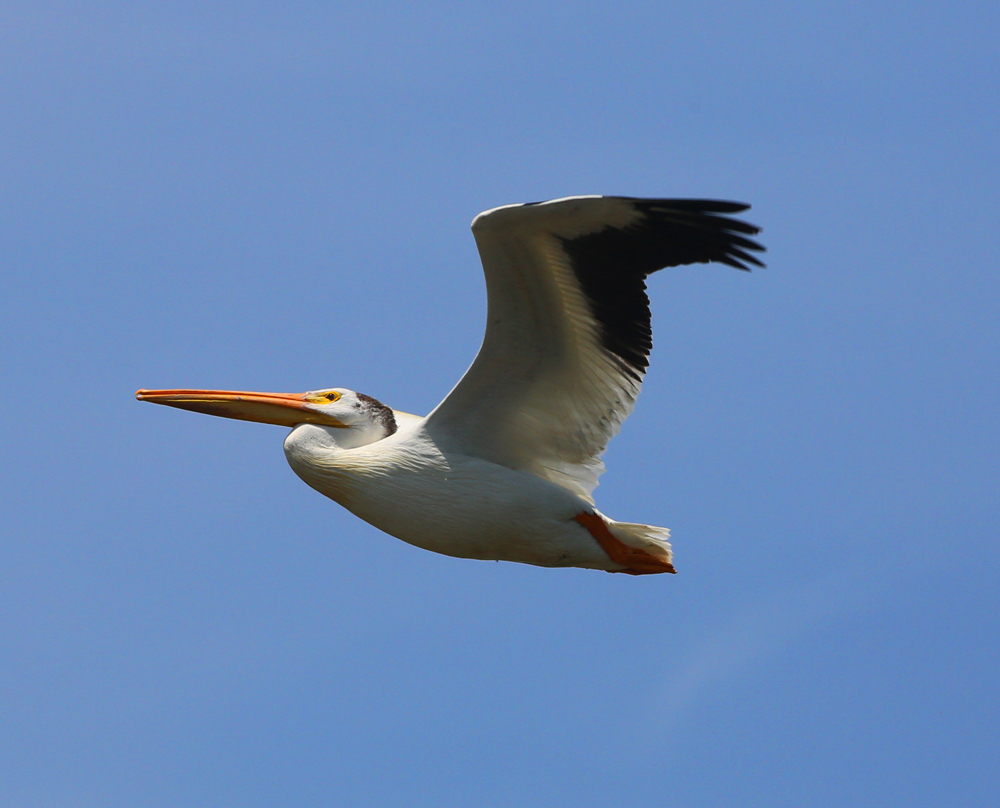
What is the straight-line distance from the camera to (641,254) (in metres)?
7.73

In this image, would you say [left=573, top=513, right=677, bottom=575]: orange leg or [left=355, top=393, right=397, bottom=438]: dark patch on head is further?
[left=355, top=393, right=397, bottom=438]: dark patch on head

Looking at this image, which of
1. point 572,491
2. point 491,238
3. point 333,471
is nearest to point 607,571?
point 572,491

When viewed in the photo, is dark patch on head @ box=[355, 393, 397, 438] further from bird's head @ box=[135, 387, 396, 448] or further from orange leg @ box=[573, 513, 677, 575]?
orange leg @ box=[573, 513, 677, 575]

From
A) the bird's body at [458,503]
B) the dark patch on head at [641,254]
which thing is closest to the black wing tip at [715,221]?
the dark patch on head at [641,254]

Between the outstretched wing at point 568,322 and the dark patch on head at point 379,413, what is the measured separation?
75 centimetres

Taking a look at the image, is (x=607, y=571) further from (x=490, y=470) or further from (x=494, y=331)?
(x=494, y=331)

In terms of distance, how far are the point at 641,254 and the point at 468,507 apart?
182 centimetres

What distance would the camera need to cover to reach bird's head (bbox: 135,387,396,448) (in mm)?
8930

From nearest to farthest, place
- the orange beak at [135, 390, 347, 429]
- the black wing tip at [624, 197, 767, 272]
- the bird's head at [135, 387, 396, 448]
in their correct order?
the black wing tip at [624, 197, 767, 272] → the bird's head at [135, 387, 396, 448] → the orange beak at [135, 390, 347, 429]

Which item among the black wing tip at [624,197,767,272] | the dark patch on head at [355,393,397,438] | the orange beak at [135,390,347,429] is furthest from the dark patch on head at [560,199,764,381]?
the orange beak at [135,390,347,429]

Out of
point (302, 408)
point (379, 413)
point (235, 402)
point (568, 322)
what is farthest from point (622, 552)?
point (235, 402)

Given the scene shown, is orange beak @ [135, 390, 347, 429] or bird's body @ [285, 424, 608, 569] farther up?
orange beak @ [135, 390, 347, 429]

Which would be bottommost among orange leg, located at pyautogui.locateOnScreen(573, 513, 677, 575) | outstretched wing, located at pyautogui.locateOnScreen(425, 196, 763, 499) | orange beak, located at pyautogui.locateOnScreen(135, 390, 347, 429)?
orange leg, located at pyautogui.locateOnScreen(573, 513, 677, 575)

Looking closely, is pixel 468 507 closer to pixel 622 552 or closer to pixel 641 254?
pixel 622 552
